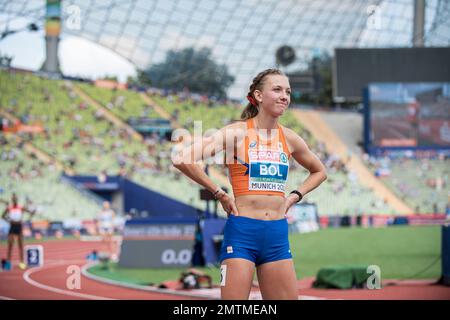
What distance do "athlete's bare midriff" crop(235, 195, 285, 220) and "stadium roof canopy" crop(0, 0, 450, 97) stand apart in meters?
47.1

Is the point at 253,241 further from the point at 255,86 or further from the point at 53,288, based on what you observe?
the point at 53,288

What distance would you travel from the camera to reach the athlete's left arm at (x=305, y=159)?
534 centimetres

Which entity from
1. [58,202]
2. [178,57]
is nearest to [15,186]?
[58,202]

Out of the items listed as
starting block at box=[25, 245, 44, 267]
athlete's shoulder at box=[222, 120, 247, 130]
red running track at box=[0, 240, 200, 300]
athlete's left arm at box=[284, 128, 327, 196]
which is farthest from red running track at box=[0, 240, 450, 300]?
athlete's shoulder at box=[222, 120, 247, 130]

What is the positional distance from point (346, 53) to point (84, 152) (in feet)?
58.6

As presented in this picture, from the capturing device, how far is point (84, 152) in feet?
133

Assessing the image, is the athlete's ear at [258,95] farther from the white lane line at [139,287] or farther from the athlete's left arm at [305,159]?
the white lane line at [139,287]

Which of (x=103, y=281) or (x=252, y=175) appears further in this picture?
(x=103, y=281)

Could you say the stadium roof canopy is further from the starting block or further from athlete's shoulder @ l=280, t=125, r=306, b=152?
athlete's shoulder @ l=280, t=125, r=306, b=152

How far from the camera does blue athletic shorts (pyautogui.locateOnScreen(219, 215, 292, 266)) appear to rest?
4938mm

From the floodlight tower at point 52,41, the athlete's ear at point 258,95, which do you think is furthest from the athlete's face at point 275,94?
the floodlight tower at point 52,41

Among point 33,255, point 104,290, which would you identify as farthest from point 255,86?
point 33,255
